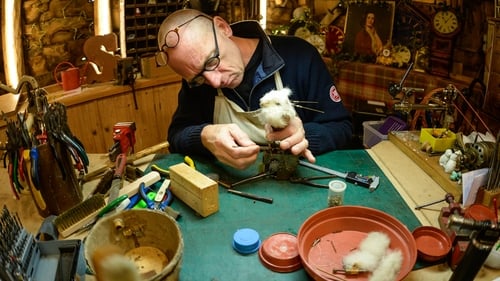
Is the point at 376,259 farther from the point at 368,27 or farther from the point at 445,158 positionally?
the point at 368,27

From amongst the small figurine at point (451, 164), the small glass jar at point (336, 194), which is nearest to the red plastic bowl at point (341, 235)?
the small glass jar at point (336, 194)

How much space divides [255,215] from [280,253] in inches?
9.8

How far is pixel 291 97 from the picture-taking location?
6.88 feet

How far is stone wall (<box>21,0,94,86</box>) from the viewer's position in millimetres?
3027

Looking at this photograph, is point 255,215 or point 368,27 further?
point 368,27

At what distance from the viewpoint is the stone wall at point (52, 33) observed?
3027 millimetres

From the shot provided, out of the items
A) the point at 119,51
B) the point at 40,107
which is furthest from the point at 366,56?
the point at 40,107

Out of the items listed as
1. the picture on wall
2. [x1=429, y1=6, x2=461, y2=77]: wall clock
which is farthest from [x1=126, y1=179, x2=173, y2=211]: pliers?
the picture on wall

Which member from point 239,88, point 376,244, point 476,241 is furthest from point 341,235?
point 239,88

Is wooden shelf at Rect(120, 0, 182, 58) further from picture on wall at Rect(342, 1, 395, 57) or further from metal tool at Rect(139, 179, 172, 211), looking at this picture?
metal tool at Rect(139, 179, 172, 211)

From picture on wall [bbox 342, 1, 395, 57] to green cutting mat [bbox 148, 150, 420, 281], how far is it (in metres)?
2.35

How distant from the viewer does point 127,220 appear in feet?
3.87

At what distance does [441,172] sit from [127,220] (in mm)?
1189

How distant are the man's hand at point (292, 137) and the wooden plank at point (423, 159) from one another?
51cm
